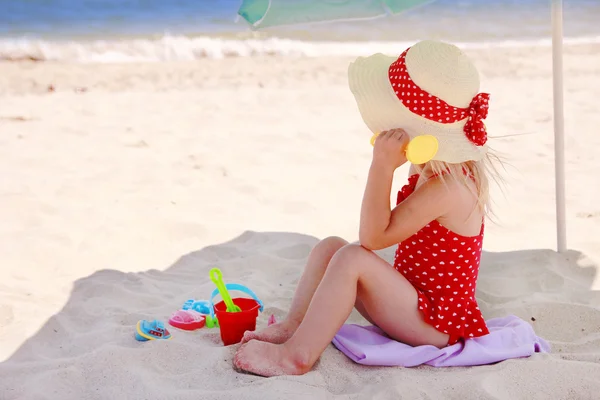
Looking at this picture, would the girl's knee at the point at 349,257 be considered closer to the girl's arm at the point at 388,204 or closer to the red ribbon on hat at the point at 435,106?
the girl's arm at the point at 388,204

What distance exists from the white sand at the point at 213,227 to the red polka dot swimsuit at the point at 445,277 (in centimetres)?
20

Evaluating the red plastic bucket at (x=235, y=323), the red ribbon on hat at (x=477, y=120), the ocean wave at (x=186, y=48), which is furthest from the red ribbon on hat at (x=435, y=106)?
the ocean wave at (x=186, y=48)

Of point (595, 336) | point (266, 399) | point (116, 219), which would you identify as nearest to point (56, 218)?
point (116, 219)

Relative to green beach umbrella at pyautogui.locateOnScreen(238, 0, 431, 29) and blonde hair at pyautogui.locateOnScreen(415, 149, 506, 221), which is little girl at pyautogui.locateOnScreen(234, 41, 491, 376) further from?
green beach umbrella at pyautogui.locateOnScreen(238, 0, 431, 29)

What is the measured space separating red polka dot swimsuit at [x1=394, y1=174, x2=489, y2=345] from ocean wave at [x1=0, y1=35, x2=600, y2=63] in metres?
8.60

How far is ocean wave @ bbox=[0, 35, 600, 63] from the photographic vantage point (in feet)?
35.5

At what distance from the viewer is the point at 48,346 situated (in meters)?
2.76

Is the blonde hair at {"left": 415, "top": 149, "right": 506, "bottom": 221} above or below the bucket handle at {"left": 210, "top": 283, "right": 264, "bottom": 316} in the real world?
above

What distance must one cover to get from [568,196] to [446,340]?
2.17m

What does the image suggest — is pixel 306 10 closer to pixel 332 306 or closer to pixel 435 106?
pixel 435 106

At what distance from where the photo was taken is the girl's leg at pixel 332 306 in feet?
8.14

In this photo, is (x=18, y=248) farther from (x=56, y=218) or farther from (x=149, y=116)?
(x=149, y=116)

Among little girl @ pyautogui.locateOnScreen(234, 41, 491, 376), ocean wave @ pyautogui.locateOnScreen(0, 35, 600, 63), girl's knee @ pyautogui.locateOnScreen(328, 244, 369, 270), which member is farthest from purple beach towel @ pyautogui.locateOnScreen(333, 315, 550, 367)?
ocean wave @ pyautogui.locateOnScreen(0, 35, 600, 63)

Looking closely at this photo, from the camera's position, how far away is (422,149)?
2451 millimetres
